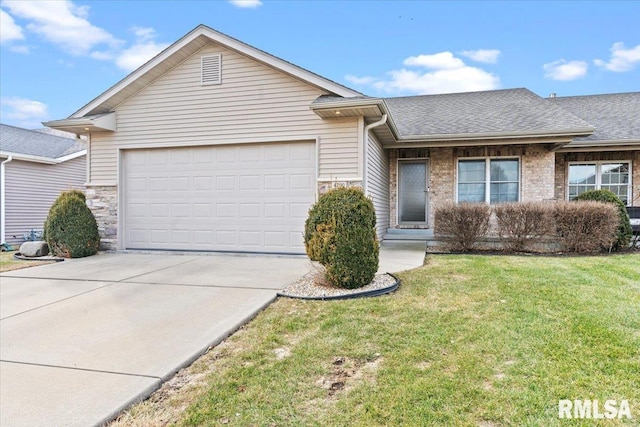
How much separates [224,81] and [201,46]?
930mm

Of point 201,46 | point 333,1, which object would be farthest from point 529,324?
point 333,1

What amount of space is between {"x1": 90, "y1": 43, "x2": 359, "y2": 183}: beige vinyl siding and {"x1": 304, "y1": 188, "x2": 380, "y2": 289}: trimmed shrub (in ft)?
8.34

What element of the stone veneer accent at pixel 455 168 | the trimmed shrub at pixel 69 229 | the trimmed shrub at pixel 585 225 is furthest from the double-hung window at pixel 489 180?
the trimmed shrub at pixel 69 229

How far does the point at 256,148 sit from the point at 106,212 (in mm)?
4069

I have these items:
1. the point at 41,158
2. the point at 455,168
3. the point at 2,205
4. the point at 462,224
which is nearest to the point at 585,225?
the point at 462,224

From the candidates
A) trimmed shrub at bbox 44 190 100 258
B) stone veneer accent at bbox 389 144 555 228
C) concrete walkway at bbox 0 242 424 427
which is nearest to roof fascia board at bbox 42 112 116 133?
trimmed shrub at bbox 44 190 100 258

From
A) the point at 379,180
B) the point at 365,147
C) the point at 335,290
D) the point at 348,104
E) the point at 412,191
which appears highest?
the point at 348,104

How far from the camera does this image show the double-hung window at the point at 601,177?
35.5 ft

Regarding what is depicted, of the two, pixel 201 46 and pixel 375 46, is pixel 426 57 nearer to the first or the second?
pixel 375 46

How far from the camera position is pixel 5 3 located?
11484mm

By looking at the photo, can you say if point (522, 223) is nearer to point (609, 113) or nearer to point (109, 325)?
point (609, 113)

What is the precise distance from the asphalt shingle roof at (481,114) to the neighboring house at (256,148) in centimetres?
9

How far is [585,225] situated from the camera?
26.0 ft

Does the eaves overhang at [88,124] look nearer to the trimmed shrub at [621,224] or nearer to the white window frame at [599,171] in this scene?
the trimmed shrub at [621,224]
